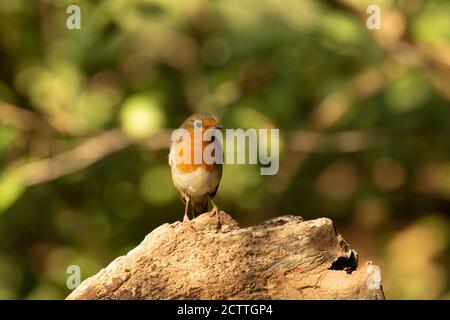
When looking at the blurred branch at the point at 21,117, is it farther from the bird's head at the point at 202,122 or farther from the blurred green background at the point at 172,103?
the bird's head at the point at 202,122

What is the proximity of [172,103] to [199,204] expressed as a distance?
209 cm

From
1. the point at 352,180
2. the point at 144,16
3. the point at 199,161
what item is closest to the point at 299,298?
the point at 199,161

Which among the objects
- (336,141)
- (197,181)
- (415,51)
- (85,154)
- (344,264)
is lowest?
(344,264)

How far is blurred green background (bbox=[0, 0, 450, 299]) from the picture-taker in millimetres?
6234

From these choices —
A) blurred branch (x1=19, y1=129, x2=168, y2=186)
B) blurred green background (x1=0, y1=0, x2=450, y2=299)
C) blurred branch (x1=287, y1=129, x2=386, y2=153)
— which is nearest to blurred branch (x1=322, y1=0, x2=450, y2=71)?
blurred green background (x1=0, y1=0, x2=450, y2=299)

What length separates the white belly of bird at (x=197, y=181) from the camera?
4332 millimetres

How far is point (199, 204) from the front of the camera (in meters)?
4.69

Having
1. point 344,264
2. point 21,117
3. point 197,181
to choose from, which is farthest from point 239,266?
point 21,117

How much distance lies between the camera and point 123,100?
21.3ft

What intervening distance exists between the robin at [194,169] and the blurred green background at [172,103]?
57.6 inches

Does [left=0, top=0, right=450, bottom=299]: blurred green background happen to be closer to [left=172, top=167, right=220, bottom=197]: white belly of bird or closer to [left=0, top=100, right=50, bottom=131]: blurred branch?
[left=0, top=100, right=50, bottom=131]: blurred branch

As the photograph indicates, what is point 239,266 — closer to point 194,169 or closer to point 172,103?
point 194,169

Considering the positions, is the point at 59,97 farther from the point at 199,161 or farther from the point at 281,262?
the point at 281,262

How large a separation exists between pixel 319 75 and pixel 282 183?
978 mm
